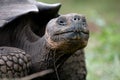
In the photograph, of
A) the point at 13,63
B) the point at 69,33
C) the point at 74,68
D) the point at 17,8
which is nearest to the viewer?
the point at 69,33

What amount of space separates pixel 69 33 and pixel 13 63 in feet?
1.91

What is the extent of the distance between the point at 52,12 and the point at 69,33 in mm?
959

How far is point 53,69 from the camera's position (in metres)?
5.58

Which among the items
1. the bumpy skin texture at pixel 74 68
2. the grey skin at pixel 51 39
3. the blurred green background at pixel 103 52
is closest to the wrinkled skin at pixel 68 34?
the grey skin at pixel 51 39

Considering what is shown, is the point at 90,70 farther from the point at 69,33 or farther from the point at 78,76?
the point at 69,33

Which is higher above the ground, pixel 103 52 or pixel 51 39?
pixel 51 39

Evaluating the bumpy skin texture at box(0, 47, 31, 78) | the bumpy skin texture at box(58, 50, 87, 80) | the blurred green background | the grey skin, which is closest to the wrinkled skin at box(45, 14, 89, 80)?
the grey skin

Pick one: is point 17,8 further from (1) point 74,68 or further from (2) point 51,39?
(1) point 74,68

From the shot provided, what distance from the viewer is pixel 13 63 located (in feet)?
17.4

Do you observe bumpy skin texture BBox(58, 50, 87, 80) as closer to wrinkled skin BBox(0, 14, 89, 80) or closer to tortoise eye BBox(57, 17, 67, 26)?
wrinkled skin BBox(0, 14, 89, 80)

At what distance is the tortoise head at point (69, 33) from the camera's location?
17.0 feet

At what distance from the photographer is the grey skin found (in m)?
5.22

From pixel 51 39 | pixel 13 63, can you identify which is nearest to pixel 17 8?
pixel 51 39

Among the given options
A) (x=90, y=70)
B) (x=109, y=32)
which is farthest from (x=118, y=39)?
(x=90, y=70)
